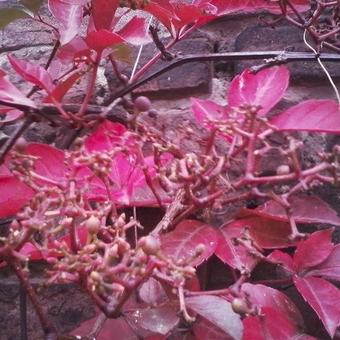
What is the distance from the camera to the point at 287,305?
81 cm

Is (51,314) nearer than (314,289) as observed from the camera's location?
No

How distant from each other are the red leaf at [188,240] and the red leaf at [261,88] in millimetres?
163

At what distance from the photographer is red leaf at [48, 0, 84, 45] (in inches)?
32.2

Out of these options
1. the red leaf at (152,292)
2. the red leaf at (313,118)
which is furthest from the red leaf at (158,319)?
the red leaf at (313,118)

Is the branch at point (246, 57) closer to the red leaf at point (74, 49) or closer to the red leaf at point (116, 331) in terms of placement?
the red leaf at point (74, 49)

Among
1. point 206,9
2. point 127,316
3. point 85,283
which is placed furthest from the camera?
point 206,9

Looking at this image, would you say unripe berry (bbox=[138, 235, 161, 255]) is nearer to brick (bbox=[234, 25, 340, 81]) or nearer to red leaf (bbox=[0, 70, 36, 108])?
red leaf (bbox=[0, 70, 36, 108])

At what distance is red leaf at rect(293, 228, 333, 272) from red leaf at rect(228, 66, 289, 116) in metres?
0.17

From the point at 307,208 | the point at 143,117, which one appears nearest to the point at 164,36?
the point at 143,117

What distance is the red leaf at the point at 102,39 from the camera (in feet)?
2.44

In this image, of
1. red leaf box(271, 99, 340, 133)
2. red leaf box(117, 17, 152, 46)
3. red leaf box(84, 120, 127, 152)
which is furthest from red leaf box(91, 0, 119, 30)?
red leaf box(271, 99, 340, 133)

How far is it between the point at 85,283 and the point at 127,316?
0.51 feet

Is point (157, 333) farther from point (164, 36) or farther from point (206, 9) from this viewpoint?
point (164, 36)

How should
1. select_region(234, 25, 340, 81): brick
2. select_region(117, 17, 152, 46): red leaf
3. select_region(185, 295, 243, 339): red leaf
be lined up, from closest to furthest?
select_region(185, 295, 243, 339): red leaf → select_region(117, 17, 152, 46): red leaf → select_region(234, 25, 340, 81): brick
